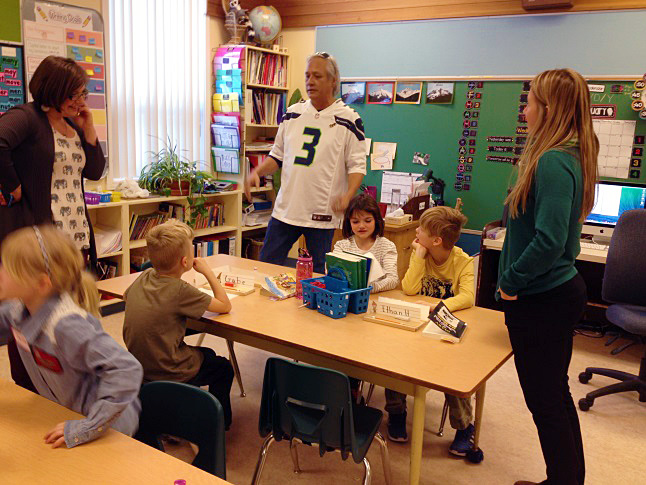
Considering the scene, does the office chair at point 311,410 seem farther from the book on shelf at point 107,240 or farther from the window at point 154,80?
the window at point 154,80

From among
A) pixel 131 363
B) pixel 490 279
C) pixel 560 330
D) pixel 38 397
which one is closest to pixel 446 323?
pixel 560 330

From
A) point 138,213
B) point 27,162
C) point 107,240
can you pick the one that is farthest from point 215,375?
point 138,213

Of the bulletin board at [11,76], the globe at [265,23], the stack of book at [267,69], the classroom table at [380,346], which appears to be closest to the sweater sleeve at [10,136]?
the classroom table at [380,346]

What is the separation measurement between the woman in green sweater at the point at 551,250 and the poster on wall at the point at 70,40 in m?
3.17

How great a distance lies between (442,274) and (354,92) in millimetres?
3176

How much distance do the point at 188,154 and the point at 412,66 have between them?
2089 mm

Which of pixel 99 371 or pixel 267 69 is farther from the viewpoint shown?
pixel 267 69

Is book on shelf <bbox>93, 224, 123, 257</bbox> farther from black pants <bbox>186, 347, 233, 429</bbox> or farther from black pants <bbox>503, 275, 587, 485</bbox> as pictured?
black pants <bbox>503, 275, 587, 485</bbox>

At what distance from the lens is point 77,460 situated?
3.92ft

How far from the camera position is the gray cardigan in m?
2.64

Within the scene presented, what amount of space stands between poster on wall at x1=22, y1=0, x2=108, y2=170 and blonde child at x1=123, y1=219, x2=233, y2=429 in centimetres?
229

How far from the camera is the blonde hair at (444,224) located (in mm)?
2492

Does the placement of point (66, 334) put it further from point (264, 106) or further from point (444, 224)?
point (264, 106)

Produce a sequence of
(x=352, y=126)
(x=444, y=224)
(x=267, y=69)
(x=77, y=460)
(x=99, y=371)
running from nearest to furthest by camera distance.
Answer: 1. (x=77, y=460)
2. (x=99, y=371)
3. (x=444, y=224)
4. (x=352, y=126)
5. (x=267, y=69)
